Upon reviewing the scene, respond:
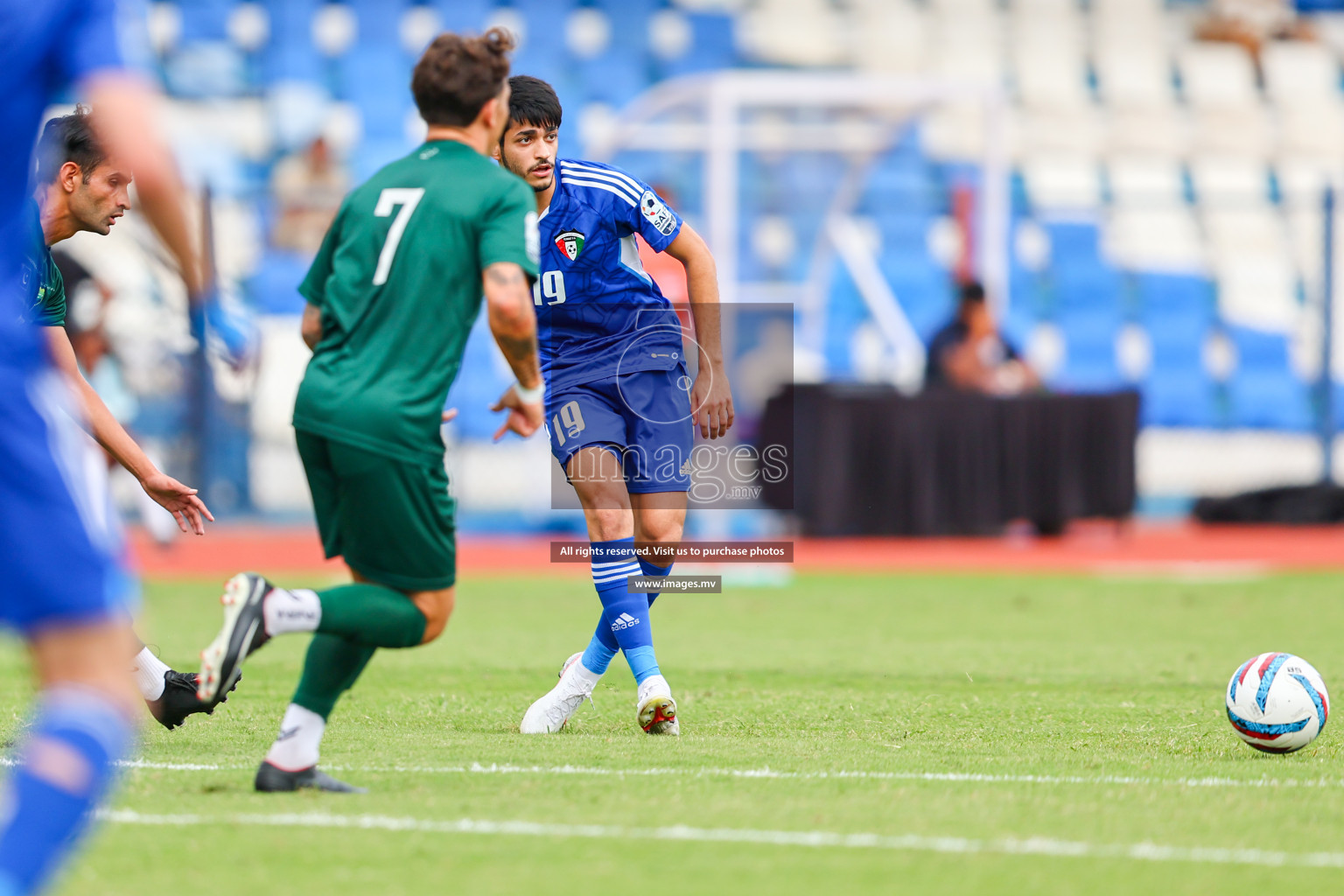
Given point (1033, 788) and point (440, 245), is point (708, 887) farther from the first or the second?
point (440, 245)

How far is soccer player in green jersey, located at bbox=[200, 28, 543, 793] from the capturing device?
4113 mm

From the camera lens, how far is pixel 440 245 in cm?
419

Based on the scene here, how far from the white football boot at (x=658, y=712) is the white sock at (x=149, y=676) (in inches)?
62.4

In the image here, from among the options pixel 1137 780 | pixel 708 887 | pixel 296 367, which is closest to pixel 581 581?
pixel 296 367

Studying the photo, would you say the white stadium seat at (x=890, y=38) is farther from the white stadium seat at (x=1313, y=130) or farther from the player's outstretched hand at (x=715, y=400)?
the player's outstretched hand at (x=715, y=400)

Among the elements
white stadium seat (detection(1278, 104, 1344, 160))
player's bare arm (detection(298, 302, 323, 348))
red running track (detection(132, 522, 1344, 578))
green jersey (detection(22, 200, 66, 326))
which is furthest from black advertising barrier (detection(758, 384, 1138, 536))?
player's bare arm (detection(298, 302, 323, 348))

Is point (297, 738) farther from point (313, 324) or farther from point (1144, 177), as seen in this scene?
point (1144, 177)

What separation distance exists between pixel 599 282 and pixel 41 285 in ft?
6.66

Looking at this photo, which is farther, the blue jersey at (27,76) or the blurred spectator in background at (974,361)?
the blurred spectator in background at (974,361)

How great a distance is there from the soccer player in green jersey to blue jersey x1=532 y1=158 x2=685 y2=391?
6.25 feet

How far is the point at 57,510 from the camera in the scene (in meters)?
2.76

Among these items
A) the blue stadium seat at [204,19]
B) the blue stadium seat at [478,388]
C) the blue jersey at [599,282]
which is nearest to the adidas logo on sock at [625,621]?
the blue jersey at [599,282]

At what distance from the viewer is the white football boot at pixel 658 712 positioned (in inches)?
221

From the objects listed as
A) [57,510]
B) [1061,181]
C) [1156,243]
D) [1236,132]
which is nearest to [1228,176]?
[1236,132]
